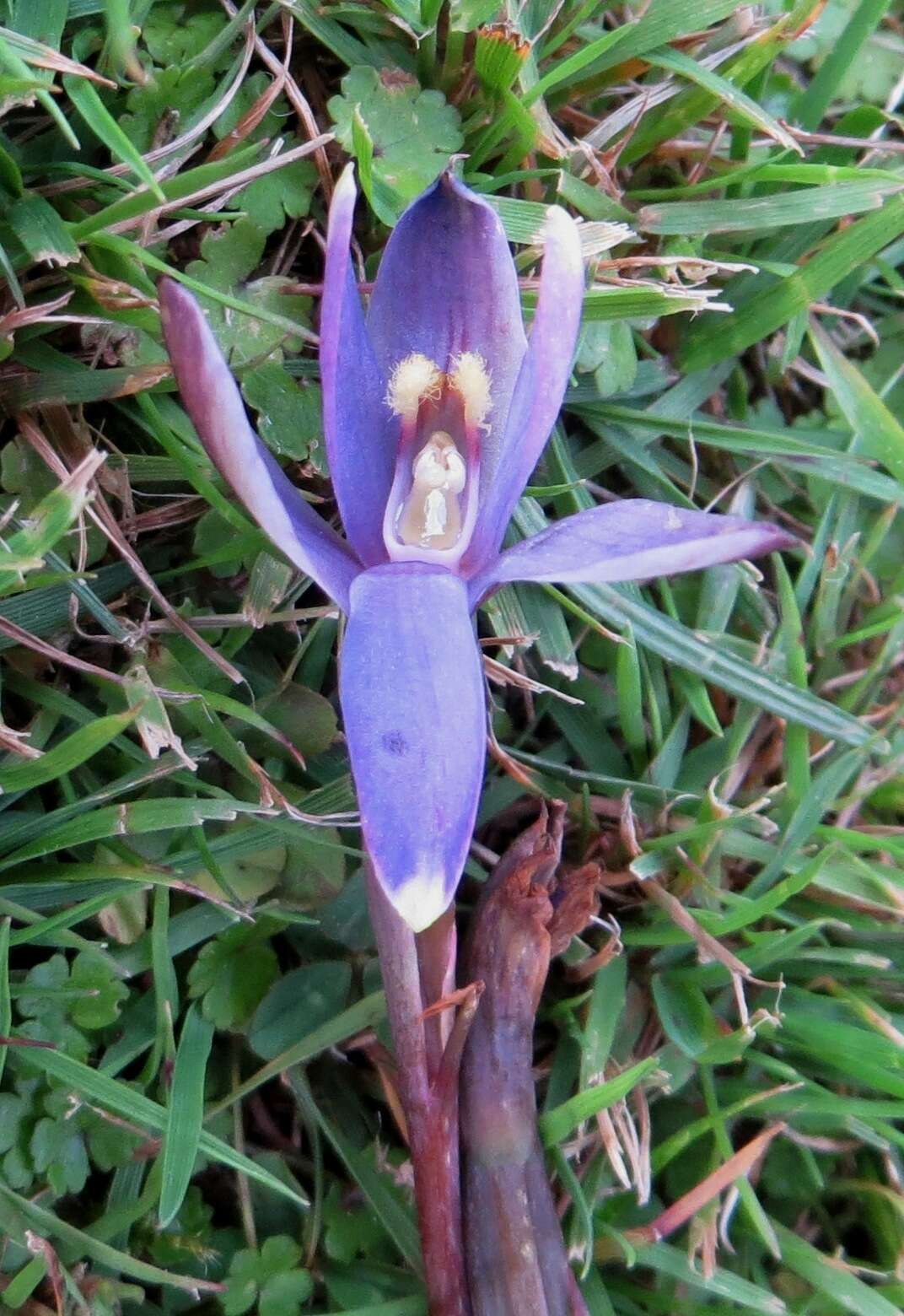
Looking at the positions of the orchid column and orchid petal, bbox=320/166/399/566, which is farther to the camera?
orchid petal, bbox=320/166/399/566

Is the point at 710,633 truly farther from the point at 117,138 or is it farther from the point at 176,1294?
the point at 176,1294

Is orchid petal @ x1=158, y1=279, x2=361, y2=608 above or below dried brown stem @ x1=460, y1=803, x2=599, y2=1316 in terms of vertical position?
above

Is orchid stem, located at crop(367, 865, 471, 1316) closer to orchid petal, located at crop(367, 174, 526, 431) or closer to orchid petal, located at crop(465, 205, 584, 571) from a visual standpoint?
orchid petal, located at crop(465, 205, 584, 571)

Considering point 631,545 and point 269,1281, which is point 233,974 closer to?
point 269,1281

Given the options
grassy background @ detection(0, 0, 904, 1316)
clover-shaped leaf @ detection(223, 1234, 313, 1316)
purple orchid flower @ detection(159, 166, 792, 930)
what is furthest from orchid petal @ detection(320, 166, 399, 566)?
clover-shaped leaf @ detection(223, 1234, 313, 1316)

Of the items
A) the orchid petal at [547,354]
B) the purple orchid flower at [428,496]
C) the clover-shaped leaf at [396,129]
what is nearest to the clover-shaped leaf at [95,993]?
the purple orchid flower at [428,496]

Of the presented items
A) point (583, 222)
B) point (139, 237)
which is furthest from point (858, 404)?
point (139, 237)

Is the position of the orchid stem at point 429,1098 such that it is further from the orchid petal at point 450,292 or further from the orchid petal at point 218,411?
the orchid petal at point 450,292
